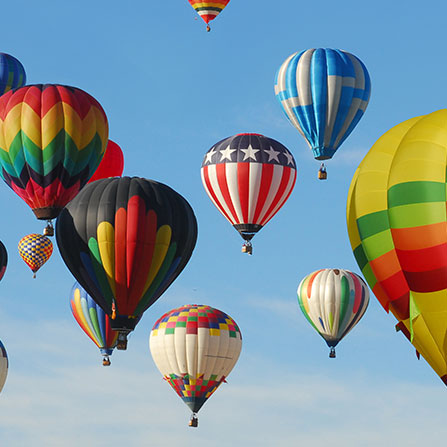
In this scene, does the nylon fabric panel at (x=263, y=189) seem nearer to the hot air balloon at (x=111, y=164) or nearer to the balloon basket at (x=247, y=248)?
the balloon basket at (x=247, y=248)

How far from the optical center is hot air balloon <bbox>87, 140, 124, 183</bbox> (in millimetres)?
43656

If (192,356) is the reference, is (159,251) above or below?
above

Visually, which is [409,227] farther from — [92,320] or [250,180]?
[92,320]

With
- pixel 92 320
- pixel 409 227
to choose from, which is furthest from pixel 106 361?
pixel 409 227

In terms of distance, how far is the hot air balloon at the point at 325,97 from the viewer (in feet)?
142

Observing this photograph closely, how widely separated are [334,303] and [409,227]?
872 inches

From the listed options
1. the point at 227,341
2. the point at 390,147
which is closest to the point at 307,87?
the point at 227,341

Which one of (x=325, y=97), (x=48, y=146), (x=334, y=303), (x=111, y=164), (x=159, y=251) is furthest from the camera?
(x=334, y=303)

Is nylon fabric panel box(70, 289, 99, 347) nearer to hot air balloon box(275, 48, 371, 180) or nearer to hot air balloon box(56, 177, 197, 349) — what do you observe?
hot air balloon box(275, 48, 371, 180)

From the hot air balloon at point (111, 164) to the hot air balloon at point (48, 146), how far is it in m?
6.72

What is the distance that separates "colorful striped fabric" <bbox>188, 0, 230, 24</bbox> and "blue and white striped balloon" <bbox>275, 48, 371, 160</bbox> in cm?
330

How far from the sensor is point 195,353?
1746 inches

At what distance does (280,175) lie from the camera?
43.3 metres

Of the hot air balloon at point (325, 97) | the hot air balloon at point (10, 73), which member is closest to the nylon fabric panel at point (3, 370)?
the hot air balloon at point (10, 73)
